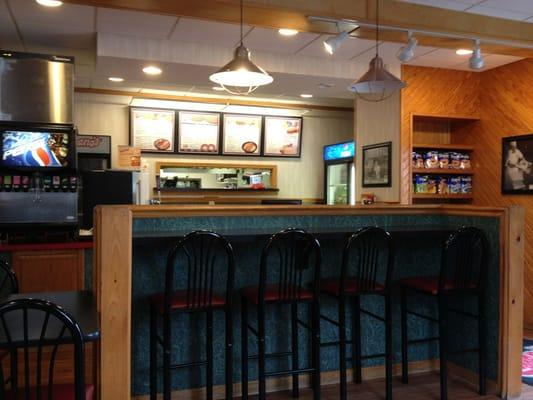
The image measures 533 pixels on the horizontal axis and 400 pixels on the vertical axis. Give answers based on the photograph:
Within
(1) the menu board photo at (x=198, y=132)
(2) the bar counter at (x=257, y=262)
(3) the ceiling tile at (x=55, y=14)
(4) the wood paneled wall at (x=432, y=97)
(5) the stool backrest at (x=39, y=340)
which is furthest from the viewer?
(1) the menu board photo at (x=198, y=132)

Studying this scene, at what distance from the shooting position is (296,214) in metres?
3.38

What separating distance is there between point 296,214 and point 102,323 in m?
1.46

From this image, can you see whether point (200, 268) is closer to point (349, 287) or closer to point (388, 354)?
point (349, 287)

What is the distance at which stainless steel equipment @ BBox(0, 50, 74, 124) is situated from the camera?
14.8ft

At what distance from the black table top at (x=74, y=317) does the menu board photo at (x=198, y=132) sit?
523 cm

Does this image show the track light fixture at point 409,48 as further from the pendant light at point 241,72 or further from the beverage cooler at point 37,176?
the beverage cooler at point 37,176

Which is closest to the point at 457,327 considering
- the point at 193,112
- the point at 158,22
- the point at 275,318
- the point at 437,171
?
the point at 275,318

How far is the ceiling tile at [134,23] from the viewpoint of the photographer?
3957 mm

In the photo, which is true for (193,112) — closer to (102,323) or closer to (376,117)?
Answer: (376,117)

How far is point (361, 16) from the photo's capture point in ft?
12.3

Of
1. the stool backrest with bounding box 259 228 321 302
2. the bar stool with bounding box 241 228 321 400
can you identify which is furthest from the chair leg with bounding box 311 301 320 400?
the stool backrest with bounding box 259 228 321 302

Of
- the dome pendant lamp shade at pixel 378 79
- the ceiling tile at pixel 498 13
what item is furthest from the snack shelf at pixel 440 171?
the dome pendant lamp shade at pixel 378 79

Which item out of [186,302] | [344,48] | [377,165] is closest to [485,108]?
[377,165]

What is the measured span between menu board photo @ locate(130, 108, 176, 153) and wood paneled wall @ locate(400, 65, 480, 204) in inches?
139
